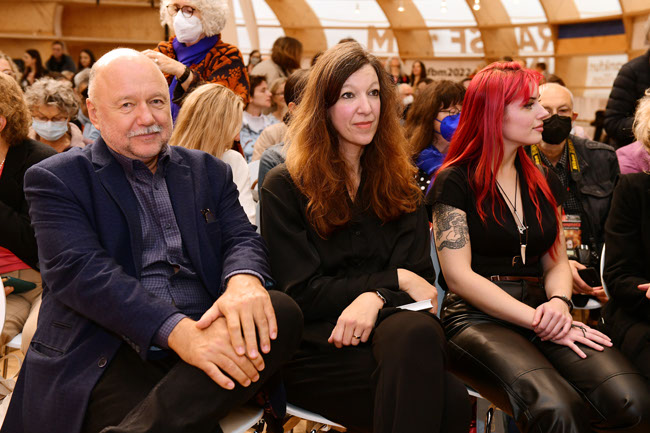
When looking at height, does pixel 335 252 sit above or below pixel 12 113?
below

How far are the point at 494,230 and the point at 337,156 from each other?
27.3 inches


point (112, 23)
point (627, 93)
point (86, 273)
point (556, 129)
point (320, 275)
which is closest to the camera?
point (86, 273)

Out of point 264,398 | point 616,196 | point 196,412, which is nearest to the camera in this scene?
point 196,412

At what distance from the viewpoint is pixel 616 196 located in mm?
2629

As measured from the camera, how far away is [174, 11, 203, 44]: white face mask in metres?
3.71

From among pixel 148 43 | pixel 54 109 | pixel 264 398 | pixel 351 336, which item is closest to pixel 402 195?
pixel 351 336

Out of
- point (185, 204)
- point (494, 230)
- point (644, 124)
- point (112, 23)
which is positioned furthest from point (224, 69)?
point (112, 23)

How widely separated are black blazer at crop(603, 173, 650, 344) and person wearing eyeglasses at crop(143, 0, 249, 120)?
7.21ft

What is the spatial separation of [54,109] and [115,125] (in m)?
2.18

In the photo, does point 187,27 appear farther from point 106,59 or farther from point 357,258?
point 357,258

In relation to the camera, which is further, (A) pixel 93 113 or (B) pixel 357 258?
(B) pixel 357 258

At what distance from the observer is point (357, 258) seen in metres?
2.31

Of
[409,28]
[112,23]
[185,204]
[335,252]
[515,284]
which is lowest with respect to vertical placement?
A: [515,284]

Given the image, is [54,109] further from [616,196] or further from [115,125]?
[616,196]
